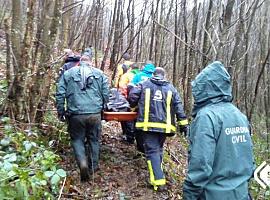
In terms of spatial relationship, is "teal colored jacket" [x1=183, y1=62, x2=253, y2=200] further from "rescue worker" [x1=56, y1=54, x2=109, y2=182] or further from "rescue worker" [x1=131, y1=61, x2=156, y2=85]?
"rescue worker" [x1=131, y1=61, x2=156, y2=85]

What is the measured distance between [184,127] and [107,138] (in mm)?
2098

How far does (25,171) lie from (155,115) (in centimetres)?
306

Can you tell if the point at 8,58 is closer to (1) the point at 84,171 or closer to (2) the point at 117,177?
(1) the point at 84,171

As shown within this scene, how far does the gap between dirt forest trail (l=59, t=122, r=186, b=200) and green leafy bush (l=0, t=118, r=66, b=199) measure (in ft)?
3.19

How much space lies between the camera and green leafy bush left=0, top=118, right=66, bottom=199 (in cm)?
376

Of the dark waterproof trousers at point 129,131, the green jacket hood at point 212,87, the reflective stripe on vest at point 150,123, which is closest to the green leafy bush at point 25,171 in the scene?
the green jacket hood at point 212,87

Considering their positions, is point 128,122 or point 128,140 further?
point 128,140

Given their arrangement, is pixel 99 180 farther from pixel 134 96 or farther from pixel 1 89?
pixel 1 89

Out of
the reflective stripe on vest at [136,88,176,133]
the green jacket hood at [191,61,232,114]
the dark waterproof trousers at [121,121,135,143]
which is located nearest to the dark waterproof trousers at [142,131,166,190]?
the reflective stripe on vest at [136,88,176,133]

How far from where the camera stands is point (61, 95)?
640cm

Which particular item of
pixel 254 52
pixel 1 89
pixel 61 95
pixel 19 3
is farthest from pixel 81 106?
pixel 254 52

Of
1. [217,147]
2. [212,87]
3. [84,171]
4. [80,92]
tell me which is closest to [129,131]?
[84,171]

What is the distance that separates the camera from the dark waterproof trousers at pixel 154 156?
6.54 m

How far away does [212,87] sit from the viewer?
3.48 metres
